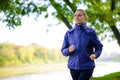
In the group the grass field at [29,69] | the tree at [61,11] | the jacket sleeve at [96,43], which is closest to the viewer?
the jacket sleeve at [96,43]

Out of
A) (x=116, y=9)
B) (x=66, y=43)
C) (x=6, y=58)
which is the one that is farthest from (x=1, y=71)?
(x=66, y=43)

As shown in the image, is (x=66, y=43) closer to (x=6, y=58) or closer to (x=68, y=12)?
(x=68, y=12)

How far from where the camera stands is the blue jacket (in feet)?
21.3

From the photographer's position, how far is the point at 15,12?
1902 cm

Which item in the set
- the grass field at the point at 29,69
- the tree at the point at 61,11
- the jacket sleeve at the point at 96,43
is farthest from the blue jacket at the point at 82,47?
the grass field at the point at 29,69

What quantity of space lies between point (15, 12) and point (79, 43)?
12886 mm

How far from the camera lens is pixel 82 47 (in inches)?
256

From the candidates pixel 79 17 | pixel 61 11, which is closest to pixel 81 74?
pixel 79 17

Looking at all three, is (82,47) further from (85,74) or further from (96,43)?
(85,74)

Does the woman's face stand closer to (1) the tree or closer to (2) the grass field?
(1) the tree

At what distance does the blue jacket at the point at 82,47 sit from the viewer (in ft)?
21.3

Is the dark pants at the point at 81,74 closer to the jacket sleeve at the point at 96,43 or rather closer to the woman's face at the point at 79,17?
the jacket sleeve at the point at 96,43

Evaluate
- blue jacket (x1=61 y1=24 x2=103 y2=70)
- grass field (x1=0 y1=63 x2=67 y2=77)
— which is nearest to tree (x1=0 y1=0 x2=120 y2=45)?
blue jacket (x1=61 y1=24 x2=103 y2=70)

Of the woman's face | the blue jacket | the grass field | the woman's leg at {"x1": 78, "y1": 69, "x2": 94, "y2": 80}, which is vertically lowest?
the woman's leg at {"x1": 78, "y1": 69, "x2": 94, "y2": 80}
